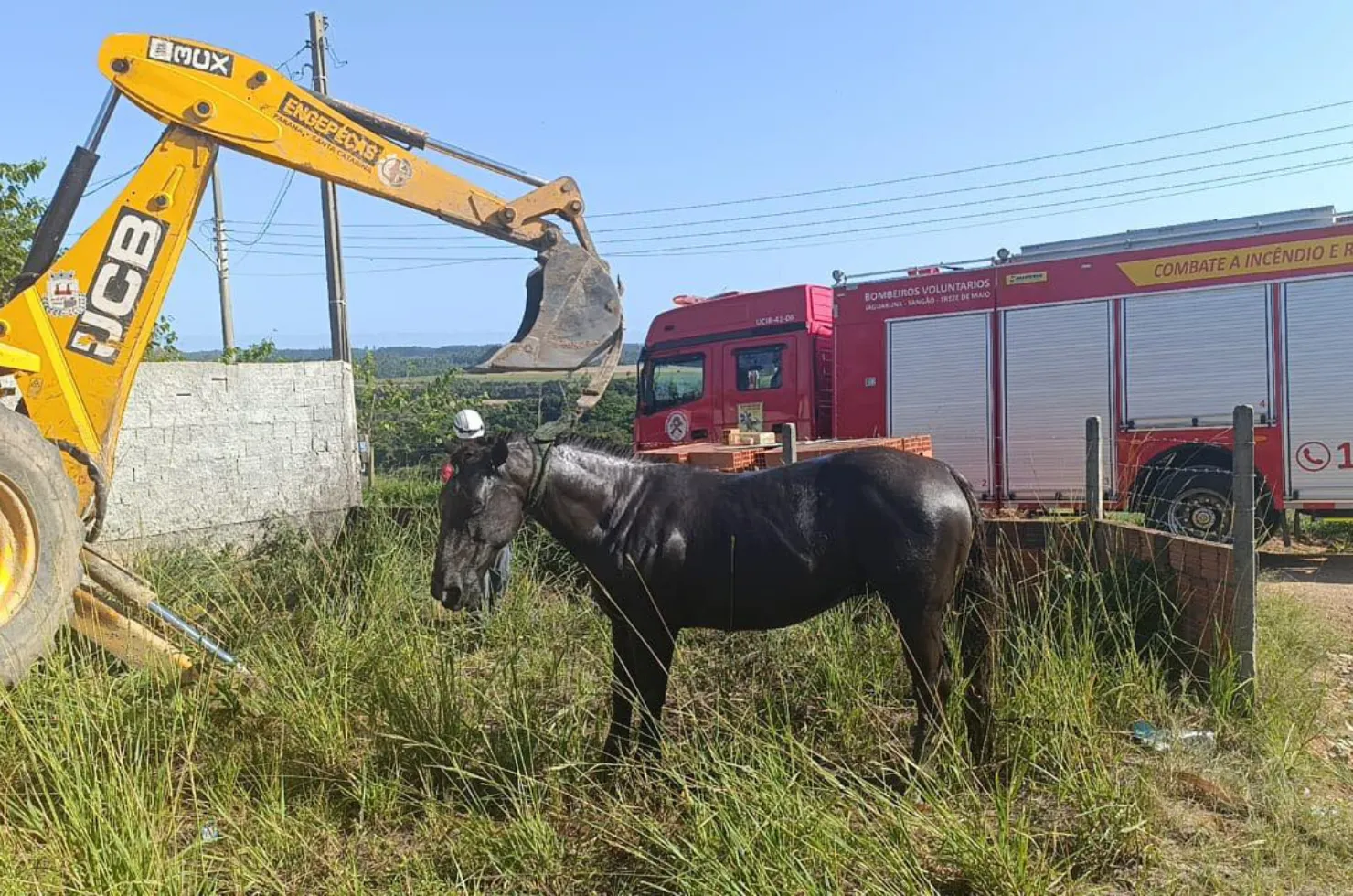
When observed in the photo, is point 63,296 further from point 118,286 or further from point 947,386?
point 947,386

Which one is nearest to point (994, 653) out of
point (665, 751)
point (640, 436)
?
point (665, 751)

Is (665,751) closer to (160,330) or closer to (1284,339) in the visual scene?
(1284,339)

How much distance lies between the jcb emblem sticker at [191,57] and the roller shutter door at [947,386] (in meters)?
8.74

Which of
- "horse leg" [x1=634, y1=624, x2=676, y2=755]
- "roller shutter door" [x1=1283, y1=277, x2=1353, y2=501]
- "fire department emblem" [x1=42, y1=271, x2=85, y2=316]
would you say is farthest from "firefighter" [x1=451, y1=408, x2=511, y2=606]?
"roller shutter door" [x1=1283, y1=277, x2=1353, y2=501]

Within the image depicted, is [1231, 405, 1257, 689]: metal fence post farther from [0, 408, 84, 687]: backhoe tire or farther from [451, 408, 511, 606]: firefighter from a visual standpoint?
[0, 408, 84, 687]: backhoe tire

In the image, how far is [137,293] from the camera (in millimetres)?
5402

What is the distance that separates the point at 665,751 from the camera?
345cm

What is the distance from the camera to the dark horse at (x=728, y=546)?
144 inches

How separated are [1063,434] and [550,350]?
7.53m

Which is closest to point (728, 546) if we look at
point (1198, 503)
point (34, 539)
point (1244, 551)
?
point (1244, 551)

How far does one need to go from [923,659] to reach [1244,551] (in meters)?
1.87

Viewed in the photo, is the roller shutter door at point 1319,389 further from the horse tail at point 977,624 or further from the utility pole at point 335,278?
the utility pole at point 335,278

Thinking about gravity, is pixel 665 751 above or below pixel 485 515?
below

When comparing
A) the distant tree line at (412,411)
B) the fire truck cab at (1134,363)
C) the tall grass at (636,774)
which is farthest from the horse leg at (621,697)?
the distant tree line at (412,411)
